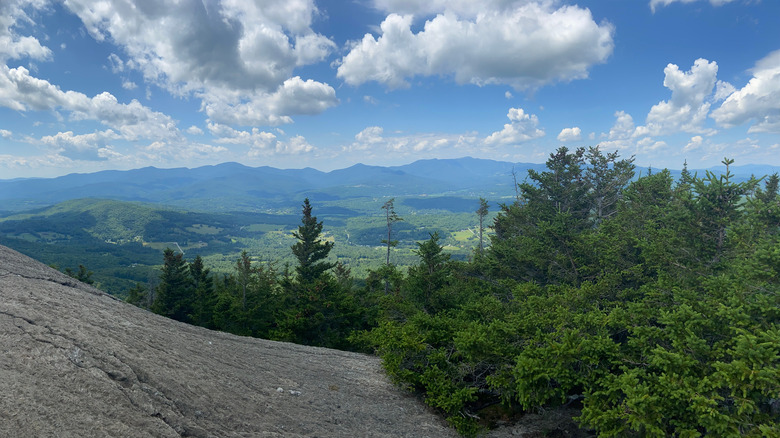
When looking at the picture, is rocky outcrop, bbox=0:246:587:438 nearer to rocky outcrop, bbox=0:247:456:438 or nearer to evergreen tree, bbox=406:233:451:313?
rocky outcrop, bbox=0:247:456:438

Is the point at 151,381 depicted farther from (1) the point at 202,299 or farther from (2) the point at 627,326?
(1) the point at 202,299

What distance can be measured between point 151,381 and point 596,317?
15.5m

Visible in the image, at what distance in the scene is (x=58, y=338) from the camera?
10445mm

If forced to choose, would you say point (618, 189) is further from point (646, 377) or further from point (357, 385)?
point (357, 385)

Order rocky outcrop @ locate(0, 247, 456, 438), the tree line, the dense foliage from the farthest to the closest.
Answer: the tree line, the dense foliage, rocky outcrop @ locate(0, 247, 456, 438)

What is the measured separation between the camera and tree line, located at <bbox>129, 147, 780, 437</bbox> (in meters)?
9.89

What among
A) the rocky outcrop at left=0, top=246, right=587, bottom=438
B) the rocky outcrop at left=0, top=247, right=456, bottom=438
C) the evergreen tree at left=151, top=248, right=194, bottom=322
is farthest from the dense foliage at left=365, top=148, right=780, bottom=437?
the evergreen tree at left=151, top=248, right=194, bottom=322

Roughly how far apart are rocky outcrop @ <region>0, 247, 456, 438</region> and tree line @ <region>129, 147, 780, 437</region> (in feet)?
10.2

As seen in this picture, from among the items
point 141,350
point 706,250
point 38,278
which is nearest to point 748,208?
point 706,250

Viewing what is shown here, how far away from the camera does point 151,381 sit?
410 inches

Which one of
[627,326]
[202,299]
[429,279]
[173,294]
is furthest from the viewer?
[202,299]

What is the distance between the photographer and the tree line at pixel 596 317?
9.89m

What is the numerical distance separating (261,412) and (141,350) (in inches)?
191

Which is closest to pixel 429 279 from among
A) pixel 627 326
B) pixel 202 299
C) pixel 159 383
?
pixel 627 326
